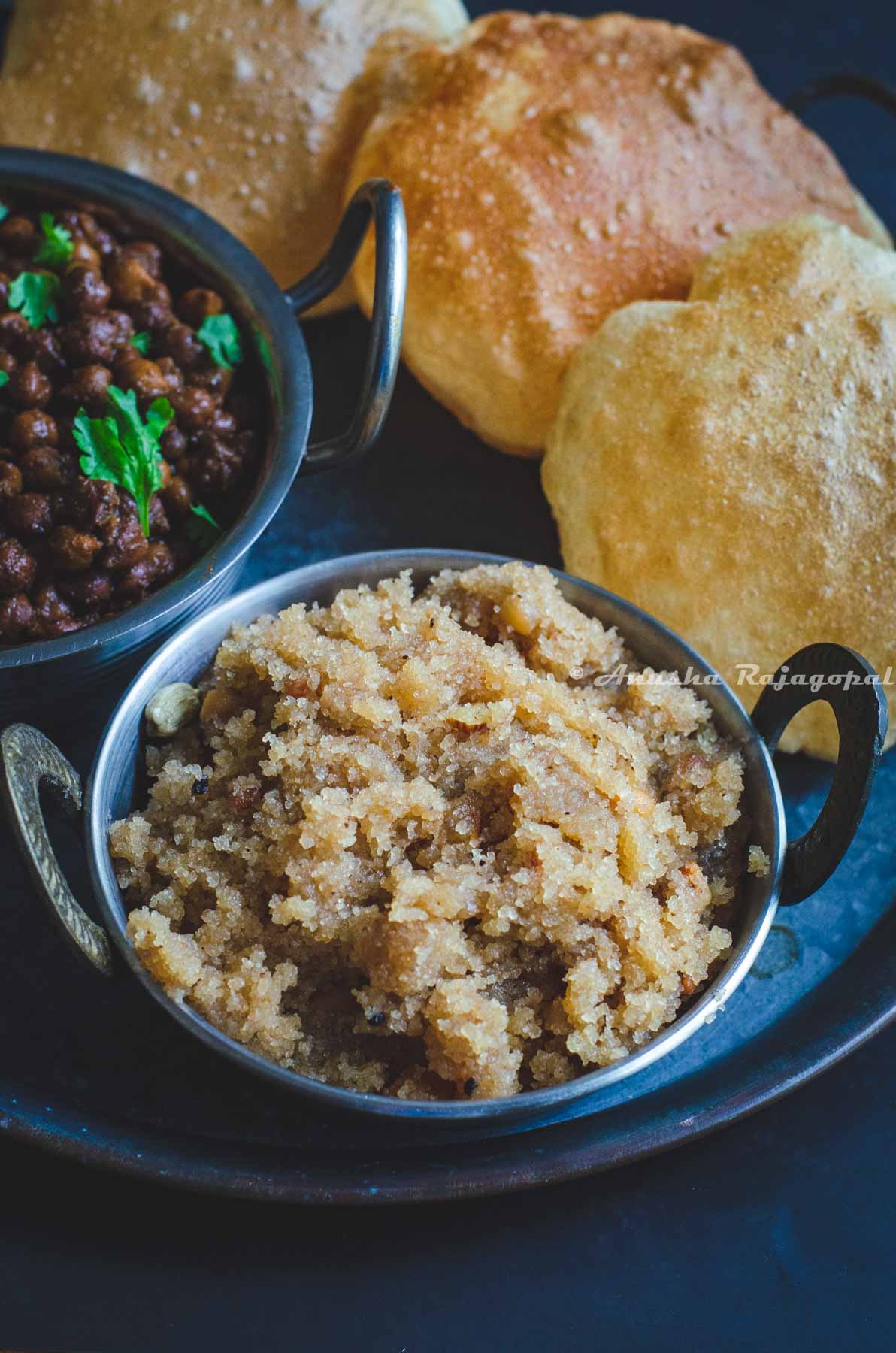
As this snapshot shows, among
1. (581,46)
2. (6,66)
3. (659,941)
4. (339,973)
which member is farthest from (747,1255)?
(6,66)

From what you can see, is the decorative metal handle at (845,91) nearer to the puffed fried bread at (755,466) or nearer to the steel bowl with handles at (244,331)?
the puffed fried bread at (755,466)

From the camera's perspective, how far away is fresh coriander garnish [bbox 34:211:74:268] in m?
1.70

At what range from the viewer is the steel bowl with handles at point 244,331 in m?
1.43

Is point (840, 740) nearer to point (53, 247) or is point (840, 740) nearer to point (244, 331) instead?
point (244, 331)

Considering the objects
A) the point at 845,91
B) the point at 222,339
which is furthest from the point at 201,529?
the point at 845,91

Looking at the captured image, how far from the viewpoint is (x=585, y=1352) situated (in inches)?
52.2

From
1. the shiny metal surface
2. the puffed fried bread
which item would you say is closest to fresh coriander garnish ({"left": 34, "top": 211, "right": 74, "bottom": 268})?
the shiny metal surface

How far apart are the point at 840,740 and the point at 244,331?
3.42 ft

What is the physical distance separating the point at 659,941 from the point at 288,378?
0.92 meters

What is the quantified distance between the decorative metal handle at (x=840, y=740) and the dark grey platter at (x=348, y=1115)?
26 cm

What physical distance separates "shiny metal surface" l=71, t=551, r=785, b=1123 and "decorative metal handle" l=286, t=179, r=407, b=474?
215 mm

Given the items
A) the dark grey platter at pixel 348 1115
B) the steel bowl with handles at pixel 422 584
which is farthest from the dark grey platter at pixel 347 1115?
the steel bowl with handles at pixel 422 584

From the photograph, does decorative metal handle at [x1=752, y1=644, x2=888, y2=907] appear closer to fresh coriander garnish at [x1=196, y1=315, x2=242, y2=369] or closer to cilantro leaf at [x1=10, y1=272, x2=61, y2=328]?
fresh coriander garnish at [x1=196, y1=315, x2=242, y2=369]

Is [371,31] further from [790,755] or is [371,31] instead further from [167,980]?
[167,980]
